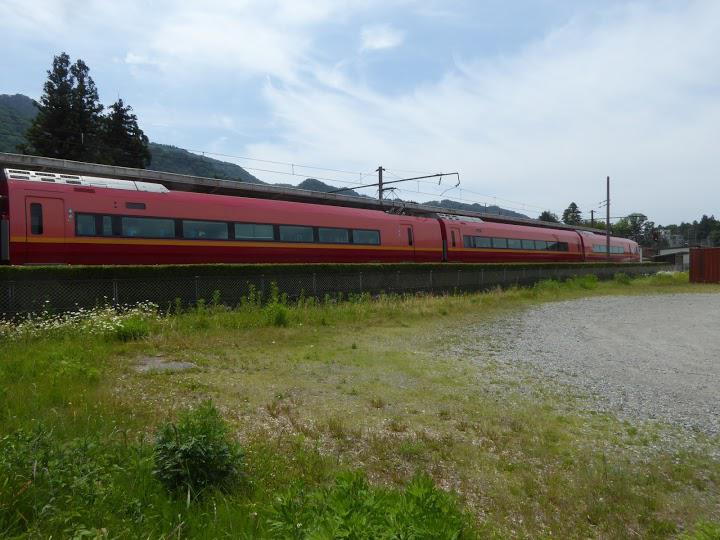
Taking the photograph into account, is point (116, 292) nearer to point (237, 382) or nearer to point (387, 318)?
point (237, 382)

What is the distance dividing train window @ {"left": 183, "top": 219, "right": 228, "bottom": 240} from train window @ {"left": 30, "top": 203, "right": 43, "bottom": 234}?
13.1ft

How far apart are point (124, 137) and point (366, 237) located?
3088cm

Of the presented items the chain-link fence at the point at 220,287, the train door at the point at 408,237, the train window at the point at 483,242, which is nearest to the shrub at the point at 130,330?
the chain-link fence at the point at 220,287

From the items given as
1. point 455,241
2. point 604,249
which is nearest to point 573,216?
point 604,249

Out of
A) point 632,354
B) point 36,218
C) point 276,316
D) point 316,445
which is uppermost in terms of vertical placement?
point 36,218

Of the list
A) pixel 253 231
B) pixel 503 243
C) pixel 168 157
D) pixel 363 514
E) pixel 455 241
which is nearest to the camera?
pixel 363 514

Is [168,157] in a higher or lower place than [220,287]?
higher

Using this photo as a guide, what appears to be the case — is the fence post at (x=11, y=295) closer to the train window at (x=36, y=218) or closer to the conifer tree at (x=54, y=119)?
the train window at (x=36, y=218)

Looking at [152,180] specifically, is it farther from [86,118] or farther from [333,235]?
[86,118]

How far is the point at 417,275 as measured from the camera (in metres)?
20.1

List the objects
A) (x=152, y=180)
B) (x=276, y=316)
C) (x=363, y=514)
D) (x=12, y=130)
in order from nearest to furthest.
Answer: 1. (x=363, y=514)
2. (x=276, y=316)
3. (x=152, y=180)
4. (x=12, y=130)

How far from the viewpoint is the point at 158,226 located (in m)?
15.0

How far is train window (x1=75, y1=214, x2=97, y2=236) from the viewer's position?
43.8 ft

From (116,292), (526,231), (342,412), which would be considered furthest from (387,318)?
(526,231)
